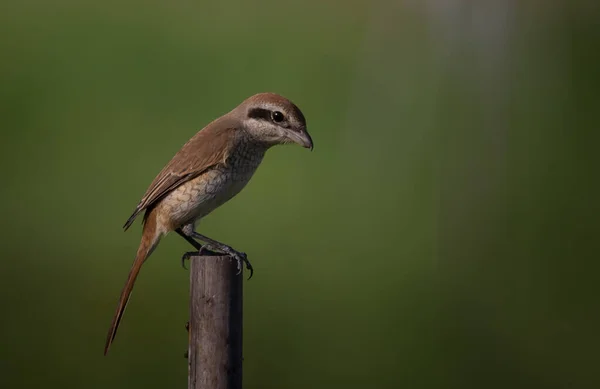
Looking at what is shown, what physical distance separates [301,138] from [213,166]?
50 centimetres

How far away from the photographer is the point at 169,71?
12.5 metres

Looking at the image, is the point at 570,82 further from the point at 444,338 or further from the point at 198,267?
the point at 198,267

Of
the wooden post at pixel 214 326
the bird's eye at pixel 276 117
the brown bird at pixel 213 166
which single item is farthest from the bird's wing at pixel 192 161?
the wooden post at pixel 214 326

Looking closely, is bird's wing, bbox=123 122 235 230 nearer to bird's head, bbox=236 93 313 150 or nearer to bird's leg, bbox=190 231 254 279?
bird's head, bbox=236 93 313 150

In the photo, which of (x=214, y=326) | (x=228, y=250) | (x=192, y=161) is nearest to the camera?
(x=214, y=326)

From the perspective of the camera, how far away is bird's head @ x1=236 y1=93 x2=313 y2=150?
15.8 ft

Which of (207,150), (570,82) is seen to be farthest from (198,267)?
(570,82)

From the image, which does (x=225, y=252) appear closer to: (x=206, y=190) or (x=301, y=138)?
(x=206, y=190)

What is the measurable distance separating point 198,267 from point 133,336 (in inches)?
225

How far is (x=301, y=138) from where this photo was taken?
478 cm

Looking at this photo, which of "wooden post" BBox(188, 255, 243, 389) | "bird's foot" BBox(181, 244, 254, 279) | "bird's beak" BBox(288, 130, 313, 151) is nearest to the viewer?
"wooden post" BBox(188, 255, 243, 389)

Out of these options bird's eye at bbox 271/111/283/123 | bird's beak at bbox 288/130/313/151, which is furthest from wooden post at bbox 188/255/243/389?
bird's eye at bbox 271/111/283/123

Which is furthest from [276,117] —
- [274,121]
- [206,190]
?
[206,190]

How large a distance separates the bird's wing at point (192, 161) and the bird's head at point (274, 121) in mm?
127
